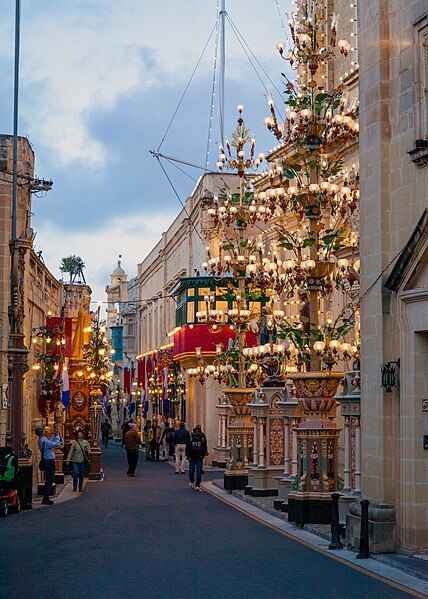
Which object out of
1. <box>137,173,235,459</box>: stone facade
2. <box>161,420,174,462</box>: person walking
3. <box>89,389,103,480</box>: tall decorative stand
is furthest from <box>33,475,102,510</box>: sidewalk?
<box>161,420,174,462</box>: person walking

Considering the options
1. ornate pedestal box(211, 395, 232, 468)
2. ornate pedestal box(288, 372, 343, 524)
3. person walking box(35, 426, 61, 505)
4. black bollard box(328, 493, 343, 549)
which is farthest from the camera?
ornate pedestal box(211, 395, 232, 468)

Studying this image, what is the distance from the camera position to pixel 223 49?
4575 centimetres

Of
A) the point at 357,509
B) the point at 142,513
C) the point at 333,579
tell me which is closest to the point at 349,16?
the point at 142,513

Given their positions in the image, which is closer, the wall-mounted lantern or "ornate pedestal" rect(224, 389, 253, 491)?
the wall-mounted lantern

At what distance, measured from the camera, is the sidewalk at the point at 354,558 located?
1213cm

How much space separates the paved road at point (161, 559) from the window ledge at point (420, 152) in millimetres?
5454

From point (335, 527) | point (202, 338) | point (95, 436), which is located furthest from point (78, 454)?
point (202, 338)

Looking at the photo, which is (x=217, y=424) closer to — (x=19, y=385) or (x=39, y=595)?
(x=19, y=385)

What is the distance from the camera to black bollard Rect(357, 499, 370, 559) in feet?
45.8

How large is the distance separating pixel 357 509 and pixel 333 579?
2.70 m

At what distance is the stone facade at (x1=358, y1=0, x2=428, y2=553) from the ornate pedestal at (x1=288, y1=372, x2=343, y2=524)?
135 inches

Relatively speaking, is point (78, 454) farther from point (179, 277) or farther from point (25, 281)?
point (179, 277)

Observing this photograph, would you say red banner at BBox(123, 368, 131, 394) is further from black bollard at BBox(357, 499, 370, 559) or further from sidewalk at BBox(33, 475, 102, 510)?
black bollard at BBox(357, 499, 370, 559)

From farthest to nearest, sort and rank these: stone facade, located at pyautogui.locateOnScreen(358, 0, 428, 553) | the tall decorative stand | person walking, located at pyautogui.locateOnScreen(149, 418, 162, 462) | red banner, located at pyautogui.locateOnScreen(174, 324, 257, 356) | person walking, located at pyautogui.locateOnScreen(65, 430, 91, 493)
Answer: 1. person walking, located at pyautogui.locateOnScreen(149, 418, 162, 462)
2. red banner, located at pyautogui.locateOnScreen(174, 324, 257, 356)
3. the tall decorative stand
4. person walking, located at pyautogui.locateOnScreen(65, 430, 91, 493)
5. stone facade, located at pyautogui.locateOnScreen(358, 0, 428, 553)
